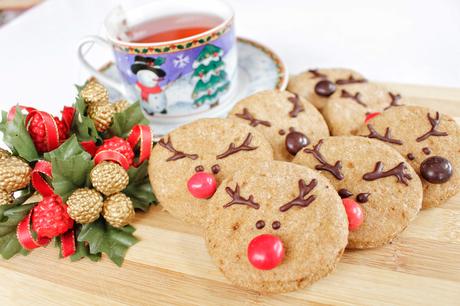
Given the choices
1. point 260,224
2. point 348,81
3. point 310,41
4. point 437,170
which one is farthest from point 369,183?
point 310,41

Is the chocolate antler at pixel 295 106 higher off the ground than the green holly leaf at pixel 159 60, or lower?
lower

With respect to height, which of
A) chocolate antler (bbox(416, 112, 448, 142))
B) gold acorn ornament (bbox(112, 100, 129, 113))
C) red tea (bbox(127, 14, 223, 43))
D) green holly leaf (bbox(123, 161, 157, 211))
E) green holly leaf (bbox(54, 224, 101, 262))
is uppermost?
red tea (bbox(127, 14, 223, 43))

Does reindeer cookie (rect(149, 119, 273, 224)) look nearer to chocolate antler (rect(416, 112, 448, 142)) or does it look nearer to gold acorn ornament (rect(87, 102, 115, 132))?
gold acorn ornament (rect(87, 102, 115, 132))

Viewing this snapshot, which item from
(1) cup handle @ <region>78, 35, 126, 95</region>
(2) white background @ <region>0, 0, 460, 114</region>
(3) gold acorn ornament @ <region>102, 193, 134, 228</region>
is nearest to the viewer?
(3) gold acorn ornament @ <region>102, 193, 134, 228</region>

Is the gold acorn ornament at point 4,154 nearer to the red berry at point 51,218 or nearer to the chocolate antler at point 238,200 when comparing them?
the red berry at point 51,218

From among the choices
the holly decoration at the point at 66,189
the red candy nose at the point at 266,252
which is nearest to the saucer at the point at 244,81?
the holly decoration at the point at 66,189

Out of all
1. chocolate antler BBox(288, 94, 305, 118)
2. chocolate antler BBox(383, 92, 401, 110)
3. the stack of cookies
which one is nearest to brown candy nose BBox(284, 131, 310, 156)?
the stack of cookies

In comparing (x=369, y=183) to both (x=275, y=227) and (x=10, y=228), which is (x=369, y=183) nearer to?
(x=275, y=227)
